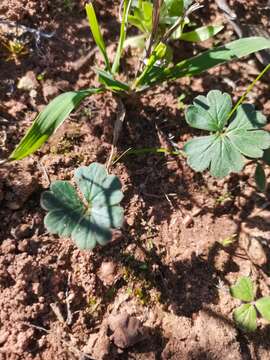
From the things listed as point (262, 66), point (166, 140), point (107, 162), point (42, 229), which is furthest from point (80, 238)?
point (262, 66)

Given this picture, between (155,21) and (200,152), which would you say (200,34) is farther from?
(200,152)

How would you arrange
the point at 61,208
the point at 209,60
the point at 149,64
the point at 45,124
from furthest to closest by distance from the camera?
1. the point at 209,60
2. the point at 149,64
3. the point at 45,124
4. the point at 61,208

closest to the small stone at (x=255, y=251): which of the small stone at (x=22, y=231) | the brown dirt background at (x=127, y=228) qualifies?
the brown dirt background at (x=127, y=228)

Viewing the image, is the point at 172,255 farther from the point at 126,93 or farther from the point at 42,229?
the point at 126,93

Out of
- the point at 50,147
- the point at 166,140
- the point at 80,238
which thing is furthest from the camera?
the point at 166,140

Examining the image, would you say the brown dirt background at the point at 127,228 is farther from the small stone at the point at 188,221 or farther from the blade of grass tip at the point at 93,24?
the blade of grass tip at the point at 93,24

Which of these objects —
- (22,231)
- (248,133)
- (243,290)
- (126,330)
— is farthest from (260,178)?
(22,231)
